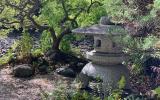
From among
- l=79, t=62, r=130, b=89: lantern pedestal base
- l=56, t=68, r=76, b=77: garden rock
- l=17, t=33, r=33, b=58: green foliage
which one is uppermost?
l=17, t=33, r=33, b=58: green foliage

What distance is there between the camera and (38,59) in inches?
372

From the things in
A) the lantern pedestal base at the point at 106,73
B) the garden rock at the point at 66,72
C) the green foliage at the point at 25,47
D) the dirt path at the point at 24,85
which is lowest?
the dirt path at the point at 24,85

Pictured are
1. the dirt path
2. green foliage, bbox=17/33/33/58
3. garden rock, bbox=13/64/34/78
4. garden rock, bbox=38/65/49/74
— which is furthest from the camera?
green foliage, bbox=17/33/33/58

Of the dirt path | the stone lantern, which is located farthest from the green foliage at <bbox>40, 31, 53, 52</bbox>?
the stone lantern

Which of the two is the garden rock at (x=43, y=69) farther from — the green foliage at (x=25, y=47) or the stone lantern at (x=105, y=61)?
the stone lantern at (x=105, y=61)

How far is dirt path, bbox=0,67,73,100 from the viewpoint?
726cm

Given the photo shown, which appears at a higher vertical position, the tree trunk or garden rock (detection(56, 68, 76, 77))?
the tree trunk

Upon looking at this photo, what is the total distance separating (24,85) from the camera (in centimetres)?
801

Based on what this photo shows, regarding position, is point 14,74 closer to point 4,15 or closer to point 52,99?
point 4,15

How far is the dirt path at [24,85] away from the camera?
726 centimetres

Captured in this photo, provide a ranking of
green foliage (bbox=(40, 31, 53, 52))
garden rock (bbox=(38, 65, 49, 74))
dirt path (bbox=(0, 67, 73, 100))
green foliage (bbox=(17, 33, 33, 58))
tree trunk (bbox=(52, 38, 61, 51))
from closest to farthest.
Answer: dirt path (bbox=(0, 67, 73, 100)) < garden rock (bbox=(38, 65, 49, 74)) < green foliage (bbox=(17, 33, 33, 58)) < tree trunk (bbox=(52, 38, 61, 51)) < green foliage (bbox=(40, 31, 53, 52))

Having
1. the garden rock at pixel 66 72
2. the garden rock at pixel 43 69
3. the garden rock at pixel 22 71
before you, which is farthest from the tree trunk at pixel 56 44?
the garden rock at pixel 22 71

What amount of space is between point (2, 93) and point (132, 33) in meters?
3.76

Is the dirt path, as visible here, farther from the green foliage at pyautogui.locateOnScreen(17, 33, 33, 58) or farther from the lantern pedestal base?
the lantern pedestal base
